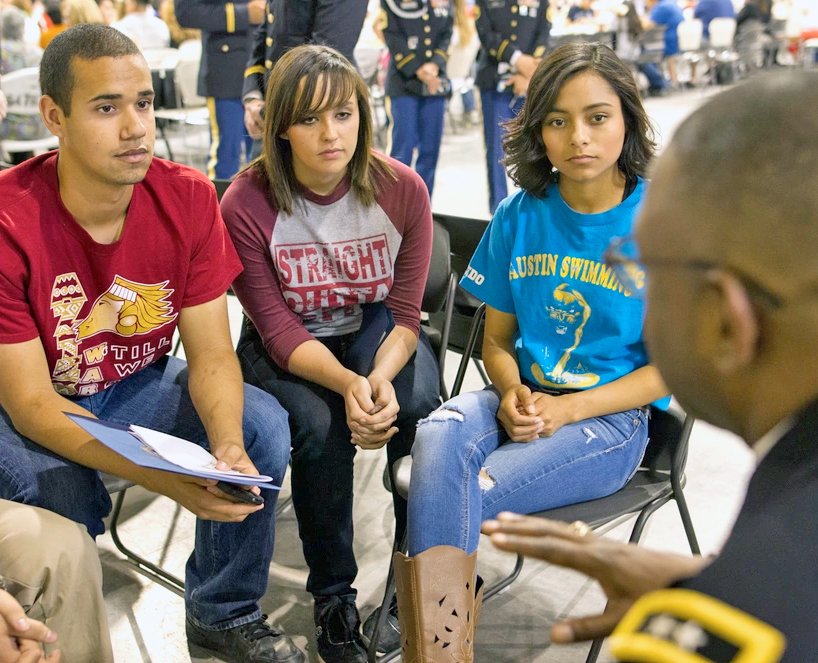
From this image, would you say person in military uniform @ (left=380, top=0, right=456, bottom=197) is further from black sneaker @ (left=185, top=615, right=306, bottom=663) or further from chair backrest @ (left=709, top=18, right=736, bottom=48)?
chair backrest @ (left=709, top=18, right=736, bottom=48)

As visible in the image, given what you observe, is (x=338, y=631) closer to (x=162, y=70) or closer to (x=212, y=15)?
(x=212, y=15)

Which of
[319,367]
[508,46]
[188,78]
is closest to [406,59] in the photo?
[508,46]

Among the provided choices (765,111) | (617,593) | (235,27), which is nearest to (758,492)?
(617,593)

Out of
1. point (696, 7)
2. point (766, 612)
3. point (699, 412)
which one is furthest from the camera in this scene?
point (696, 7)

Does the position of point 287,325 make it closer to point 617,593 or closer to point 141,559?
point 141,559

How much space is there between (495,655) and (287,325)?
93cm

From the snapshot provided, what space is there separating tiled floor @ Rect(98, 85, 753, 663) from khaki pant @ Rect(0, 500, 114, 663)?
1.52 ft

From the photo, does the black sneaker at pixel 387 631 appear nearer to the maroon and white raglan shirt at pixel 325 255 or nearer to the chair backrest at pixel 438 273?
the maroon and white raglan shirt at pixel 325 255

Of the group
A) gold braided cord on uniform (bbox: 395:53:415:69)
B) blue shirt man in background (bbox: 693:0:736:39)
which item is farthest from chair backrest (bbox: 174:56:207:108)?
blue shirt man in background (bbox: 693:0:736:39)

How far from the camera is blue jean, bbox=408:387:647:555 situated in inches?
67.9

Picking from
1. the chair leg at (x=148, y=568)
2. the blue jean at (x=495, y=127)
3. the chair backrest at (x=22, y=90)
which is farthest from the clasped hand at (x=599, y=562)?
the chair backrest at (x=22, y=90)

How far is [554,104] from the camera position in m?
1.92

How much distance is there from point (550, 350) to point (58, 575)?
113 centimetres

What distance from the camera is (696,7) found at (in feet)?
36.8
